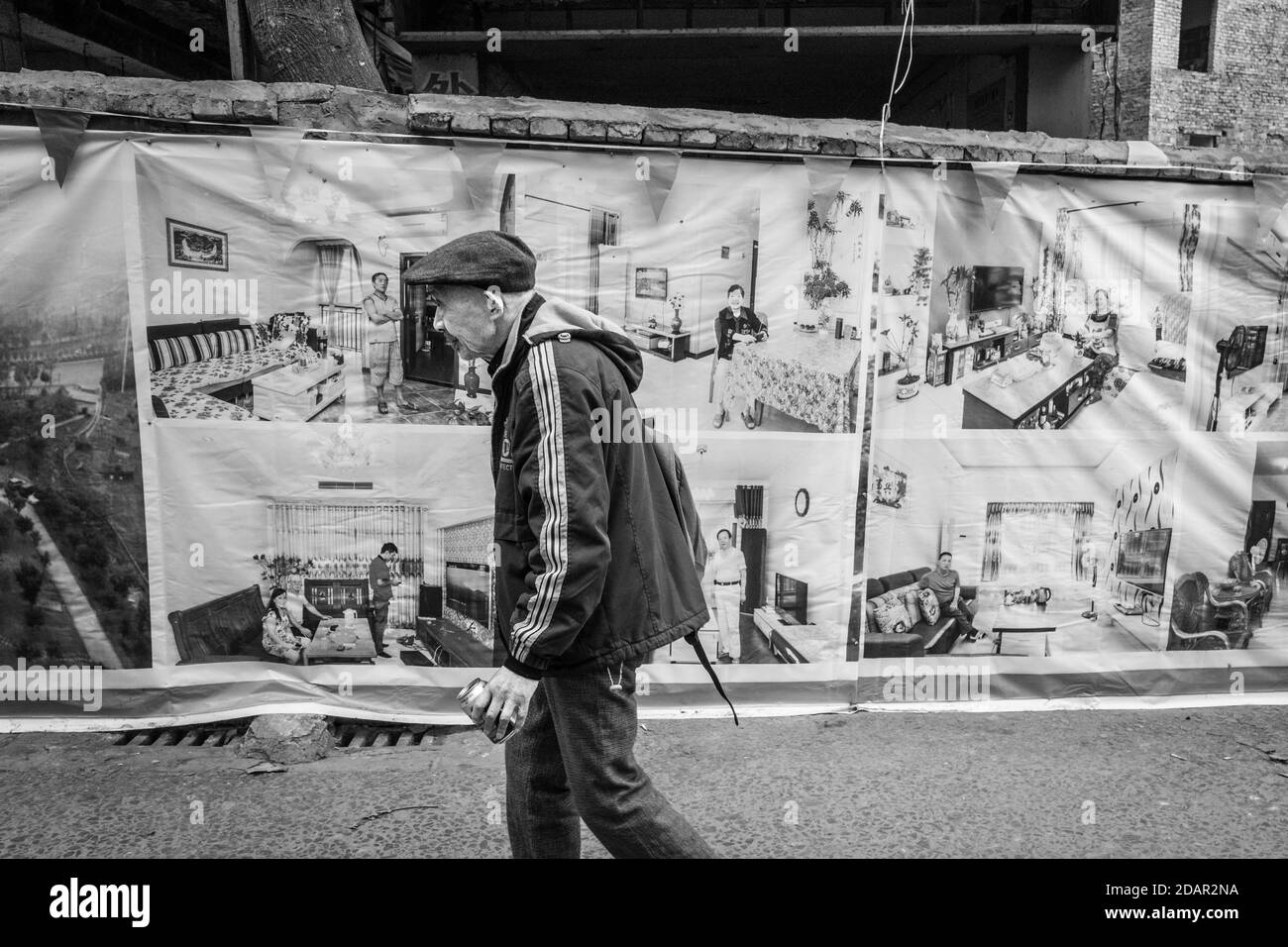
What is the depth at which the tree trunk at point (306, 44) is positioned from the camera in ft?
15.4

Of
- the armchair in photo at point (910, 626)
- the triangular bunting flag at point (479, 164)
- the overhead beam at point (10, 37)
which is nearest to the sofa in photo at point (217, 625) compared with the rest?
the triangular bunting flag at point (479, 164)

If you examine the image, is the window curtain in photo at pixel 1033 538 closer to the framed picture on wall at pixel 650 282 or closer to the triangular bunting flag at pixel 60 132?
the framed picture on wall at pixel 650 282

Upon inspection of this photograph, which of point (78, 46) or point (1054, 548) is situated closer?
point (1054, 548)

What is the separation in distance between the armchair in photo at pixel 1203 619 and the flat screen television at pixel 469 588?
333 cm

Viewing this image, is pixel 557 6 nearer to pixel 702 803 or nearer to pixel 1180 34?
pixel 702 803

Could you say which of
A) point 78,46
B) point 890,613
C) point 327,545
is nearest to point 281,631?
point 327,545

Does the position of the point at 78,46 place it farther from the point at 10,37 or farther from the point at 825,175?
the point at 825,175

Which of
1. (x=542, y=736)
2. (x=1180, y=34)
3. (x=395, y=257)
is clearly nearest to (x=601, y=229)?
→ (x=395, y=257)

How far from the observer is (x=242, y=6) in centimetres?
508

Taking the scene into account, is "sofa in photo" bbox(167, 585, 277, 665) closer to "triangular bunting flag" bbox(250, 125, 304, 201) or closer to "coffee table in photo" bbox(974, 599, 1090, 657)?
"triangular bunting flag" bbox(250, 125, 304, 201)

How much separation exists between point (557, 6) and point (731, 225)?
6.16 m

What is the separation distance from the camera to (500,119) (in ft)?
12.7

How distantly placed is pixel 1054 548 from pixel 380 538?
317 cm

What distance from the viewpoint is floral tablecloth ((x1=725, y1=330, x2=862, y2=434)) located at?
4.14 m
